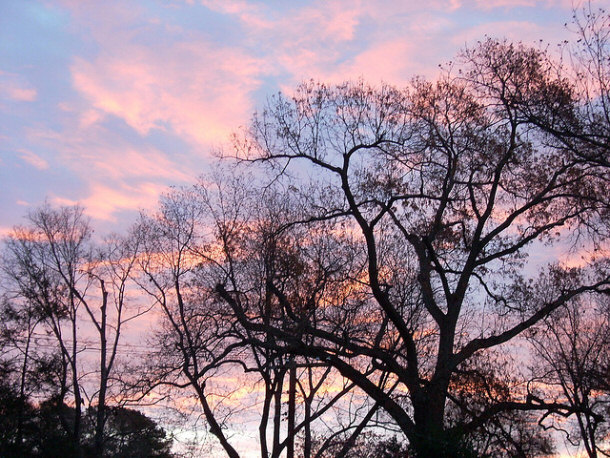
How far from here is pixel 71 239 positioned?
33094mm

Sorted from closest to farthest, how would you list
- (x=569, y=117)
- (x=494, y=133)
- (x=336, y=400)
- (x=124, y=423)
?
(x=569, y=117)
(x=494, y=133)
(x=336, y=400)
(x=124, y=423)

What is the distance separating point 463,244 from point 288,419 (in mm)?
10464

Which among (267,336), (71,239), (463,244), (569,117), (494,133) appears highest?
(71,239)

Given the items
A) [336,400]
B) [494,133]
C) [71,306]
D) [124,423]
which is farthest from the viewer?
[124,423]

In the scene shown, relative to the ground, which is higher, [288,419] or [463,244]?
[463,244]

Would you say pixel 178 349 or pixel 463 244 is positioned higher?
pixel 463 244

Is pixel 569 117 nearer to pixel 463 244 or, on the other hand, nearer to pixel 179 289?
pixel 463 244

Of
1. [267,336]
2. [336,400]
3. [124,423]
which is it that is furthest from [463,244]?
[124,423]

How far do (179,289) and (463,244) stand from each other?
1152cm

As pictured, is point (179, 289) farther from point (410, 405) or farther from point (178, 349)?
point (410, 405)

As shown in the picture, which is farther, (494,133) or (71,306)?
(71,306)

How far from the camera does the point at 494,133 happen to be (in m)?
18.3

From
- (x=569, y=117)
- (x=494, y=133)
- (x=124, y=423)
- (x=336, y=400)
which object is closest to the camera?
(x=569, y=117)

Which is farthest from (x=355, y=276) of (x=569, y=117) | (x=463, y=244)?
(x=569, y=117)
